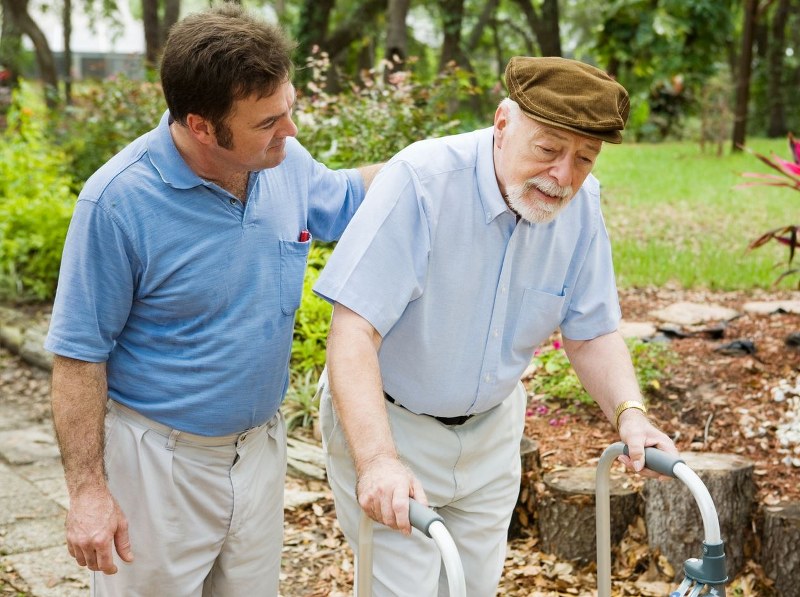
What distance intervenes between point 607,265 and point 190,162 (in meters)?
1.08

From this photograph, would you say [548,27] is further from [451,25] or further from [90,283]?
[90,283]

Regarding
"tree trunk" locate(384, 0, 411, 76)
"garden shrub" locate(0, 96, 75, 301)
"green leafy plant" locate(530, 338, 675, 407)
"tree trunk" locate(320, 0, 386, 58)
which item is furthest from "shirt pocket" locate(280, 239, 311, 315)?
"tree trunk" locate(320, 0, 386, 58)

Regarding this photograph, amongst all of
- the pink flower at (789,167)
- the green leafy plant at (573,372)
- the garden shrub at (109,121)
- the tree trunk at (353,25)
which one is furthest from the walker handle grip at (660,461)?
the tree trunk at (353,25)

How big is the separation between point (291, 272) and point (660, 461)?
0.99 meters

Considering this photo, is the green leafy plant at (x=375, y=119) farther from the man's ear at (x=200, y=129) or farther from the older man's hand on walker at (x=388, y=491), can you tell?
the older man's hand on walker at (x=388, y=491)

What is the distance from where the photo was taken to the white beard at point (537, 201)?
2.18m

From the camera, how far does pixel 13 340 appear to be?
24.1ft

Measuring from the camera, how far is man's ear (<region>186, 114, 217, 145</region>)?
7.25ft

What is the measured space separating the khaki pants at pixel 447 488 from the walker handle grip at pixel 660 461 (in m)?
0.48

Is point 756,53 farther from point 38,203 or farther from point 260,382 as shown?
point 260,382

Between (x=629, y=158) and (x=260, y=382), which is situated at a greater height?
(x=260, y=382)

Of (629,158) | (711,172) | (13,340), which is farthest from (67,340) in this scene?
(629,158)

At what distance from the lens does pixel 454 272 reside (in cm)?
230

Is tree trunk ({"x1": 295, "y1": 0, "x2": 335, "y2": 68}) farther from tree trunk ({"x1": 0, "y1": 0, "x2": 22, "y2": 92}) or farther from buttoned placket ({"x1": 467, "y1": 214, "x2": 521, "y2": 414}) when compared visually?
buttoned placket ({"x1": 467, "y1": 214, "x2": 521, "y2": 414})
